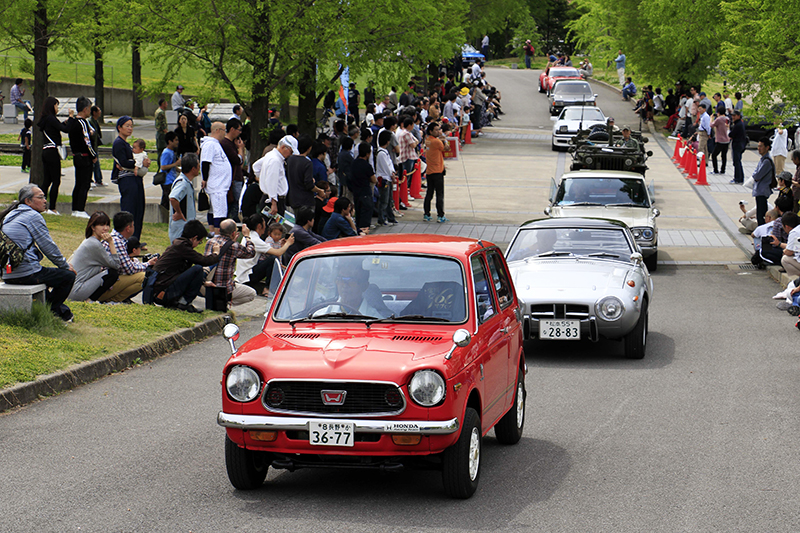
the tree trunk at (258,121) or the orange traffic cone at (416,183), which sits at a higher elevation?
the tree trunk at (258,121)

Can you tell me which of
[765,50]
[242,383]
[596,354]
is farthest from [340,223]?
[765,50]

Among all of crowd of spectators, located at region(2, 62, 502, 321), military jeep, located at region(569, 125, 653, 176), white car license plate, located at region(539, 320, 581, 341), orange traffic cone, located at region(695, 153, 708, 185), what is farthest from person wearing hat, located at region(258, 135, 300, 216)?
orange traffic cone, located at region(695, 153, 708, 185)

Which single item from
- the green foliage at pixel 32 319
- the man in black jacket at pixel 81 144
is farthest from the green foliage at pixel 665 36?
the green foliage at pixel 32 319

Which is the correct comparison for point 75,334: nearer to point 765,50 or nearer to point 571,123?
point 765,50

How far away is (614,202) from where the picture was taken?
1848 cm

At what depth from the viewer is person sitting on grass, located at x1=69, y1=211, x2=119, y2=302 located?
1231cm

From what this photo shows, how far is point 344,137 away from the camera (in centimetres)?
2061

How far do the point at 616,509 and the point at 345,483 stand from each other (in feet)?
5.83

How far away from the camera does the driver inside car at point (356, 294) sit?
6969 mm

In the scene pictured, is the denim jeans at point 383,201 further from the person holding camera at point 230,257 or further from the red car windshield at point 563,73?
the red car windshield at point 563,73

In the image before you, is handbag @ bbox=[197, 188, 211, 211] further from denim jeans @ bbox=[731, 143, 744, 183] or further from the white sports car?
the white sports car

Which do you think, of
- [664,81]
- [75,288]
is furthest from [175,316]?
[664,81]

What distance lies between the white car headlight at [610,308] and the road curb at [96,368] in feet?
15.8

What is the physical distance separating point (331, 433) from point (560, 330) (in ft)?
18.4
